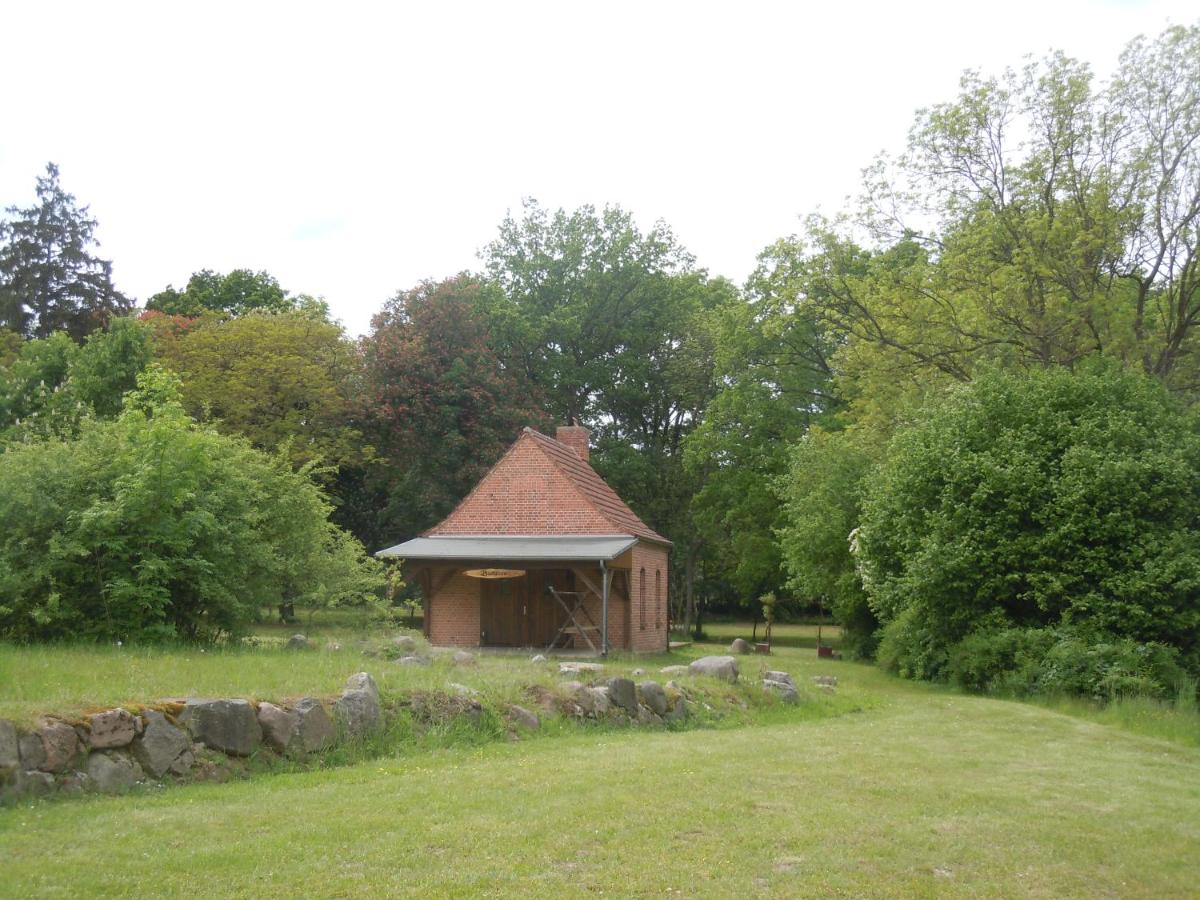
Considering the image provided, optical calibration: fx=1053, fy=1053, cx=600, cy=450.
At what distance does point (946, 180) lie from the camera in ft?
84.8

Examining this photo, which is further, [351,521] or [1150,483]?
[351,521]

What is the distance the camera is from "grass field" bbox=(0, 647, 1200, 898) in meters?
6.02

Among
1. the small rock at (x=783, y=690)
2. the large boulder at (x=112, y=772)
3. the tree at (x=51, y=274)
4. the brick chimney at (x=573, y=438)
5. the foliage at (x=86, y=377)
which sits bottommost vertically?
the small rock at (x=783, y=690)

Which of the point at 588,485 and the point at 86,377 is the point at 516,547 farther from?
the point at 86,377

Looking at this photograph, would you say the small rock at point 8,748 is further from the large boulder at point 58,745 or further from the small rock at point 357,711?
the small rock at point 357,711

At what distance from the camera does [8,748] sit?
7508mm

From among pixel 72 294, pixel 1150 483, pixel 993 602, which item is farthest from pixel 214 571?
pixel 72 294

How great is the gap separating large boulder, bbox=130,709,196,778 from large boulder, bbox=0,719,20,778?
37.1 inches

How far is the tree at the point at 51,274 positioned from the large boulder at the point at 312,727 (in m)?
34.4

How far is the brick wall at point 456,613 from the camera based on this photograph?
27375 mm

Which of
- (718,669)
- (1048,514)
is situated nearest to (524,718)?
(718,669)

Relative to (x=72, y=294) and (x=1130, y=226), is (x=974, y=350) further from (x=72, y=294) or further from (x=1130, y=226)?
(x=72, y=294)

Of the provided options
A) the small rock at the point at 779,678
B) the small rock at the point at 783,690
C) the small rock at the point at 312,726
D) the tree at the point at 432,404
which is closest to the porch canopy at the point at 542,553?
the small rock at the point at 779,678

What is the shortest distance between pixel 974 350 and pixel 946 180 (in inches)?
167
